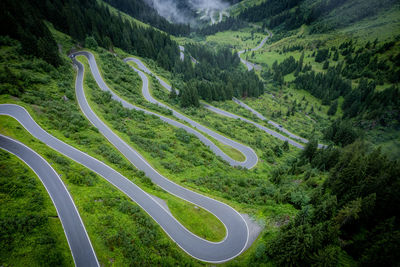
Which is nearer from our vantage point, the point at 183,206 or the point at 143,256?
the point at 143,256

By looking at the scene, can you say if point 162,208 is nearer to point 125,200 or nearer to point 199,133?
point 125,200

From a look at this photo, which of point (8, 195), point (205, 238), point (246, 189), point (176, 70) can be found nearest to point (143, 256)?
point (205, 238)

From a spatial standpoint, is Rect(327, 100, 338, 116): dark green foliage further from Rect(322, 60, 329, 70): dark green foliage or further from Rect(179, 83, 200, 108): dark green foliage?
Rect(179, 83, 200, 108): dark green foliage

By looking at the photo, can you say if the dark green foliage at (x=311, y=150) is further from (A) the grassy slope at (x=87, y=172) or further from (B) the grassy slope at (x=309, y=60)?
(A) the grassy slope at (x=87, y=172)

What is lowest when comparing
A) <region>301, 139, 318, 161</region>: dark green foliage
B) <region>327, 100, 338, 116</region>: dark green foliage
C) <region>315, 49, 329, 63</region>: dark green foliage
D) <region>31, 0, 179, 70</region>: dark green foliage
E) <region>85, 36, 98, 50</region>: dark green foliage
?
<region>301, 139, 318, 161</region>: dark green foliage

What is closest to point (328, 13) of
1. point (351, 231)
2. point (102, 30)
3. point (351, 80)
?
point (351, 80)

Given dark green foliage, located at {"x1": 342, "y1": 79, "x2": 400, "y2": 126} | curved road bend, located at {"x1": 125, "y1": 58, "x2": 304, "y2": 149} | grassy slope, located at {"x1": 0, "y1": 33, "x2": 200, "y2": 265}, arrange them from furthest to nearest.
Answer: dark green foliage, located at {"x1": 342, "y1": 79, "x2": 400, "y2": 126} → curved road bend, located at {"x1": 125, "y1": 58, "x2": 304, "y2": 149} → grassy slope, located at {"x1": 0, "y1": 33, "x2": 200, "y2": 265}

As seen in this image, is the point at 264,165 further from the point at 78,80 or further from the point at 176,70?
the point at 176,70

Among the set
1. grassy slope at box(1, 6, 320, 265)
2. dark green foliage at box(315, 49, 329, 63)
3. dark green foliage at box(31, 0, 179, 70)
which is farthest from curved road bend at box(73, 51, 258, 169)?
dark green foliage at box(315, 49, 329, 63)
